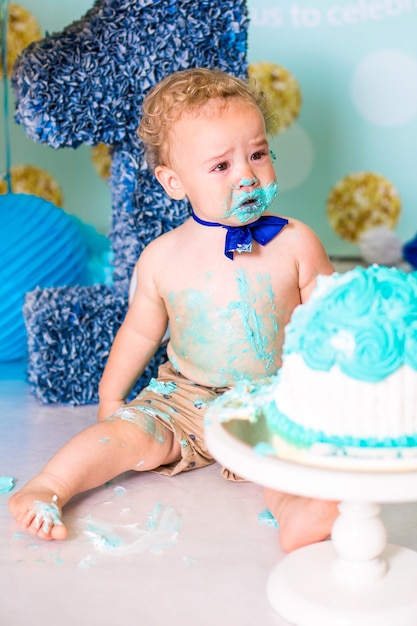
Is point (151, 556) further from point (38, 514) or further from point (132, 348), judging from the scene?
point (132, 348)

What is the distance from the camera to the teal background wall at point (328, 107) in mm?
3877

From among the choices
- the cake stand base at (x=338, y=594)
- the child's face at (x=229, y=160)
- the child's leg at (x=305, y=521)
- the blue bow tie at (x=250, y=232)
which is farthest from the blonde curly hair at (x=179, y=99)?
the cake stand base at (x=338, y=594)

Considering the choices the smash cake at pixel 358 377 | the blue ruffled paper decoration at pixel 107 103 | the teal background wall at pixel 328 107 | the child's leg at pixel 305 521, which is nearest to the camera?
the smash cake at pixel 358 377

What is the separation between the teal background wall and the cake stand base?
2721mm

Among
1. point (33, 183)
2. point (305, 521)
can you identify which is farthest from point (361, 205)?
point (305, 521)

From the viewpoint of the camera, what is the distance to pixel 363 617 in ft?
4.24

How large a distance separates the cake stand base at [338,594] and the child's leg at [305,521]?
0.04m

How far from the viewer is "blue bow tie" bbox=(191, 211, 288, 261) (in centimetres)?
183

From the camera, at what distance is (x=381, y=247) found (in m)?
3.97

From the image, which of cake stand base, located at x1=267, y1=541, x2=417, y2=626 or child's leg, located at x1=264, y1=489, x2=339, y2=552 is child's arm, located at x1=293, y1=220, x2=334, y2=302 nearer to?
child's leg, located at x1=264, y1=489, x2=339, y2=552

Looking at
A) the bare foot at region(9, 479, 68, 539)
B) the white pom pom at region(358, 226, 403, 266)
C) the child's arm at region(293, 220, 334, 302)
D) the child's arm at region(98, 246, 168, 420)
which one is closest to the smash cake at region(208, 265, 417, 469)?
the bare foot at region(9, 479, 68, 539)

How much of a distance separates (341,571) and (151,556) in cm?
33

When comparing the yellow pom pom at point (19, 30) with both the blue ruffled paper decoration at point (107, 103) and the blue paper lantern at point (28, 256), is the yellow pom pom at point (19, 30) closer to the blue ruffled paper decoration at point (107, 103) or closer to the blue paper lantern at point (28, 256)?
the blue paper lantern at point (28, 256)

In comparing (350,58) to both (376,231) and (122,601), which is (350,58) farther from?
(122,601)
